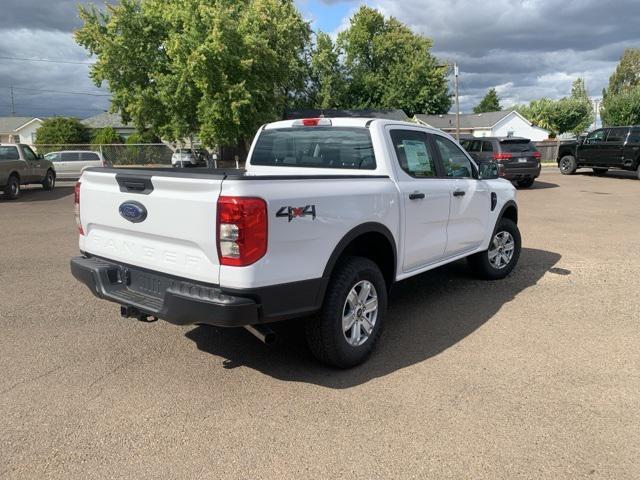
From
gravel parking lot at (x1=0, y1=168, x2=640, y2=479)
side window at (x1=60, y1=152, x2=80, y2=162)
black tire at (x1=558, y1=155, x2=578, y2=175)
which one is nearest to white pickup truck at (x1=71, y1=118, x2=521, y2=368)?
gravel parking lot at (x1=0, y1=168, x2=640, y2=479)

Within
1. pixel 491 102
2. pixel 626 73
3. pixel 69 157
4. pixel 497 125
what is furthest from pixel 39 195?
pixel 491 102

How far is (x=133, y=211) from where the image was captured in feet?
11.8

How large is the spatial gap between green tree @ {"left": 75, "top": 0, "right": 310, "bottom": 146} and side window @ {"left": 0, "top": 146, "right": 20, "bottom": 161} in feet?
31.9

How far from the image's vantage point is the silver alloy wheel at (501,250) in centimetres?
627

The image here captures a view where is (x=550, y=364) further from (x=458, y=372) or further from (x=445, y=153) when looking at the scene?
(x=445, y=153)

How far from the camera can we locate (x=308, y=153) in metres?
4.84

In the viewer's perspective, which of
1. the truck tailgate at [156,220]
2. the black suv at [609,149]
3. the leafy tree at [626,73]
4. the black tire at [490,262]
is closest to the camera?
the truck tailgate at [156,220]


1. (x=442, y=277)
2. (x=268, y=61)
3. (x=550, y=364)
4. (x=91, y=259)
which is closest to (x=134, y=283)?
(x=91, y=259)

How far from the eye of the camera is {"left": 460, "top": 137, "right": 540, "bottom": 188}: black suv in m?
17.2

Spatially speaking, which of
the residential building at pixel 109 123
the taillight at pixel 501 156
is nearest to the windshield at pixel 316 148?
the taillight at pixel 501 156

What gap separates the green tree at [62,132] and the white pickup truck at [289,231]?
53.0m

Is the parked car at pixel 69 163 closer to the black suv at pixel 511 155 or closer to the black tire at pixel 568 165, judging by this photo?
the black suv at pixel 511 155

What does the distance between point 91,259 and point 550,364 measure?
3.61m

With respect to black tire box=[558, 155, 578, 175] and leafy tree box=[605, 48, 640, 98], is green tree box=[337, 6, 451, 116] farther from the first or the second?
leafy tree box=[605, 48, 640, 98]
